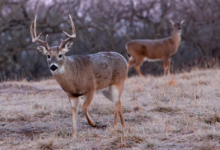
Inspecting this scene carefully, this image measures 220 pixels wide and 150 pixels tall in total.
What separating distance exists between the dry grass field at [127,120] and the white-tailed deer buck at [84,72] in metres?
0.53

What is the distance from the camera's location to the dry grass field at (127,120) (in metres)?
5.07

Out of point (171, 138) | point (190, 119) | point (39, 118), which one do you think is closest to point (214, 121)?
point (190, 119)

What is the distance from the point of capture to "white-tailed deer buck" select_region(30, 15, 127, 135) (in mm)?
5812

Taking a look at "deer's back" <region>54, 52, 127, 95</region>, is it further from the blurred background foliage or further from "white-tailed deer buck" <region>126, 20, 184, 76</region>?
the blurred background foliage

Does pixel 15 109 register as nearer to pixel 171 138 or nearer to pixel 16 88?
pixel 16 88

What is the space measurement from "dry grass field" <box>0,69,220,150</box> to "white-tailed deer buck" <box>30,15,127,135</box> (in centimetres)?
53

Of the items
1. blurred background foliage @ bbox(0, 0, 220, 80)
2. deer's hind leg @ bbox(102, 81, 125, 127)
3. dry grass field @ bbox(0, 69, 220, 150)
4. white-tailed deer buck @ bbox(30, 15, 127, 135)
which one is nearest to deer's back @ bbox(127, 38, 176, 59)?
dry grass field @ bbox(0, 69, 220, 150)

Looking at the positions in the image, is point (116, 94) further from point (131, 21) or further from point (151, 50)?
point (131, 21)

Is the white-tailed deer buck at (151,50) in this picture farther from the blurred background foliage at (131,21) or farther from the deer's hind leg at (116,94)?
the deer's hind leg at (116,94)

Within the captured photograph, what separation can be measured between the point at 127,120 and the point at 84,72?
1.38 m

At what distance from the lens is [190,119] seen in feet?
20.0

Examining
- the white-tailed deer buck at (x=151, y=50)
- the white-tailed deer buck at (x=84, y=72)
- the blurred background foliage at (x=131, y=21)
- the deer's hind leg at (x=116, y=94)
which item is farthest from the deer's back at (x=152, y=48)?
the deer's hind leg at (x=116, y=94)

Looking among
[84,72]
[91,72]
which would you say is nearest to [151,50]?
[91,72]

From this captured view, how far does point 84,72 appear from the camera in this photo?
19.9 feet
